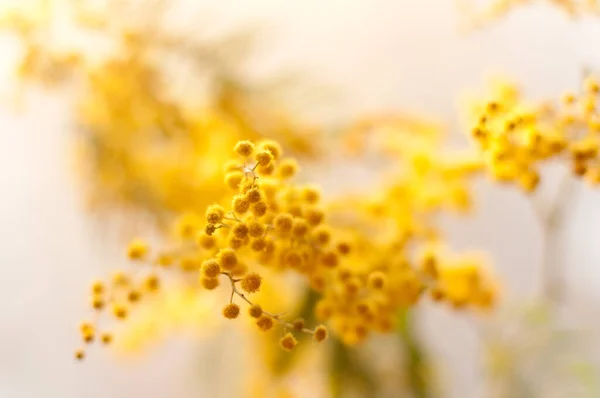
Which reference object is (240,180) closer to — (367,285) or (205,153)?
(367,285)

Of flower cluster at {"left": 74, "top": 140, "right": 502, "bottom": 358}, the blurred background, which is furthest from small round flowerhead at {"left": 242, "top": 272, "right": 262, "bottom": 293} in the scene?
the blurred background

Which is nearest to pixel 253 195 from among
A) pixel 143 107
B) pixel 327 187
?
pixel 143 107

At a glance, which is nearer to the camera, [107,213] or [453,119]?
[107,213]

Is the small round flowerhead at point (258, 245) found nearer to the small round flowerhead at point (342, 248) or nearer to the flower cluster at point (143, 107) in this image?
the small round flowerhead at point (342, 248)

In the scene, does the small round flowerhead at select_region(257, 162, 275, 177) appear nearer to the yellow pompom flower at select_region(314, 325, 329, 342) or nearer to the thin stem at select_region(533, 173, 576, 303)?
the yellow pompom flower at select_region(314, 325, 329, 342)

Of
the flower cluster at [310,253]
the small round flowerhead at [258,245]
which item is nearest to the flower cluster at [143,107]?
the flower cluster at [310,253]

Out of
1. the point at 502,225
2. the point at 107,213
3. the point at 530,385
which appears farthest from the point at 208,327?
the point at 502,225

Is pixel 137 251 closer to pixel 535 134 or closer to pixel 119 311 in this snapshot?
pixel 119 311
